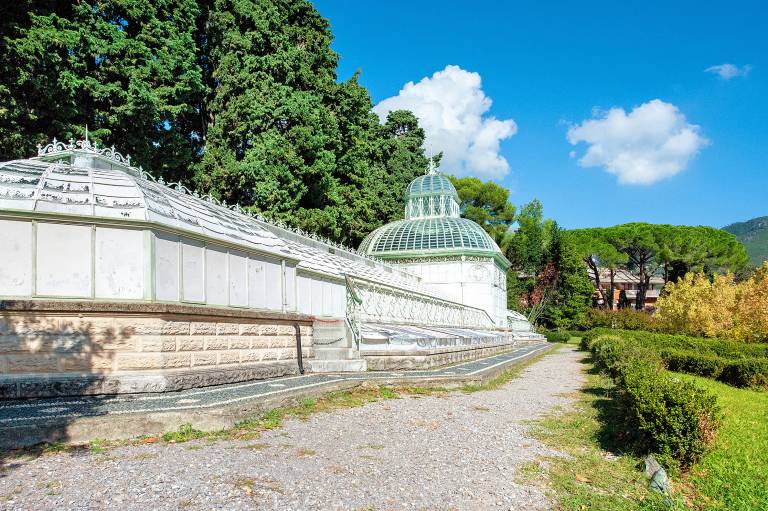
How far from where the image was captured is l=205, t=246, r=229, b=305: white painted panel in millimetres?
11281

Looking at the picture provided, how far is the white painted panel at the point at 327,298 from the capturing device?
16500 mm

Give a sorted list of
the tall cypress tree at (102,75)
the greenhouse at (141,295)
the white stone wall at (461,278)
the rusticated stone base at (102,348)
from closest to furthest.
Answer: the rusticated stone base at (102,348)
the greenhouse at (141,295)
the tall cypress tree at (102,75)
the white stone wall at (461,278)

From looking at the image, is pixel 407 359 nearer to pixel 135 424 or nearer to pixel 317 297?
pixel 317 297

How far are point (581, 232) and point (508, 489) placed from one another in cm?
7448

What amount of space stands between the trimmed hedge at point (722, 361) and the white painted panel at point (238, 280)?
14.7m

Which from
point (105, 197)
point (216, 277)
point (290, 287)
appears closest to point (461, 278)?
point (290, 287)

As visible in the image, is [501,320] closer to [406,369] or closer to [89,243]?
[406,369]

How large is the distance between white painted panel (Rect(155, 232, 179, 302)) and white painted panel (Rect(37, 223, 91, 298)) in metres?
1.09

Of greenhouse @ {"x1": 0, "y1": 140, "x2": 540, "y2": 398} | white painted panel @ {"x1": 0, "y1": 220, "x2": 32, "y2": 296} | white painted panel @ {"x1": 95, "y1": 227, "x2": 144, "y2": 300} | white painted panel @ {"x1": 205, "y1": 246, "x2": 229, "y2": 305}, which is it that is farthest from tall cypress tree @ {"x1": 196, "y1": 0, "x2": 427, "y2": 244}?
white painted panel @ {"x1": 0, "y1": 220, "x2": 32, "y2": 296}

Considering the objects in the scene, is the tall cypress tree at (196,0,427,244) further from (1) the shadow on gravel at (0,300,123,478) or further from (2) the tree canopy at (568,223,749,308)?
(2) the tree canopy at (568,223,749,308)

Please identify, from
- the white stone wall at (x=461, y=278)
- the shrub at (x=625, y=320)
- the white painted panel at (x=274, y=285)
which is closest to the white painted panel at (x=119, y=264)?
the white painted panel at (x=274, y=285)

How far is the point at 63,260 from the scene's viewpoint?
31.2 feet

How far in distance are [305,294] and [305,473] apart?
31.3ft

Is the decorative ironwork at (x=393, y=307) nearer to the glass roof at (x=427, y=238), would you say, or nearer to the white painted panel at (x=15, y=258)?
the glass roof at (x=427, y=238)
